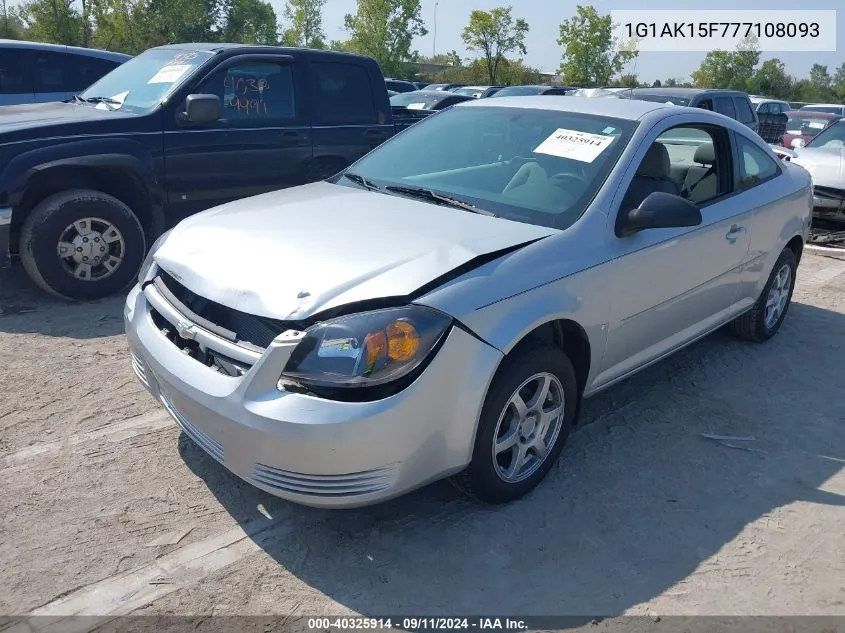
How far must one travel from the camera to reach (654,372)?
4.70 m

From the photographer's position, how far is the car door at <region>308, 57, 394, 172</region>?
650 centimetres

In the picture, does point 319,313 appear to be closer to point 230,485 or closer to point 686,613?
point 230,485

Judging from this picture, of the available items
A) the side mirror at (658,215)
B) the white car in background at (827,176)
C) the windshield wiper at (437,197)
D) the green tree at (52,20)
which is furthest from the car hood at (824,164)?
the green tree at (52,20)

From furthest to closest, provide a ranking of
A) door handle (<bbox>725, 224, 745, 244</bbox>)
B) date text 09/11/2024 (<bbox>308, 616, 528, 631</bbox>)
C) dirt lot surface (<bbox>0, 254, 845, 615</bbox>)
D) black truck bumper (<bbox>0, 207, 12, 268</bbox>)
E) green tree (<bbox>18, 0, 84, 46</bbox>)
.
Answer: green tree (<bbox>18, 0, 84, 46</bbox>)
black truck bumper (<bbox>0, 207, 12, 268</bbox>)
door handle (<bbox>725, 224, 745, 244</bbox>)
dirt lot surface (<bbox>0, 254, 845, 615</bbox>)
date text 09/11/2024 (<bbox>308, 616, 528, 631</bbox>)

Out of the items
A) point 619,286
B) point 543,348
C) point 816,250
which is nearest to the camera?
point 543,348

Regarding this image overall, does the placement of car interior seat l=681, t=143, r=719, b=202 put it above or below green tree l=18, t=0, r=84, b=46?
below

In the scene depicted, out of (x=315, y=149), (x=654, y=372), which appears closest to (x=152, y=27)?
(x=315, y=149)

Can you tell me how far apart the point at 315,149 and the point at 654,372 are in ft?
11.3

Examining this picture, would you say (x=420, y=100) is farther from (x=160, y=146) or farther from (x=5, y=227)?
(x=5, y=227)

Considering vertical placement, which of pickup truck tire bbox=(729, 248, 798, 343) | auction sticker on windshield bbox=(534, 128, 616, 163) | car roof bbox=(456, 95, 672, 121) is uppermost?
car roof bbox=(456, 95, 672, 121)

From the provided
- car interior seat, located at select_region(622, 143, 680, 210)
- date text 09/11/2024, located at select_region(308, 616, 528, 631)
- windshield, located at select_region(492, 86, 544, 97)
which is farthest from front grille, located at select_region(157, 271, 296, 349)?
windshield, located at select_region(492, 86, 544, 97)

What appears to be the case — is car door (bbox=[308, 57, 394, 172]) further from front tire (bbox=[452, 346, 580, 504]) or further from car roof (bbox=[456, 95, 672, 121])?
front tire (bbox=[452, 346, 580, 504])

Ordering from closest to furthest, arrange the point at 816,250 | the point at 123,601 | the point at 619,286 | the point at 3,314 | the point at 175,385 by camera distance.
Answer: the point at 123,601 < the point at 175,385 < the point at 619,286 < the point at 3,314 < the point at 816,250

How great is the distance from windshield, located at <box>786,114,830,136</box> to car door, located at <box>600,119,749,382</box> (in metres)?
12.4
